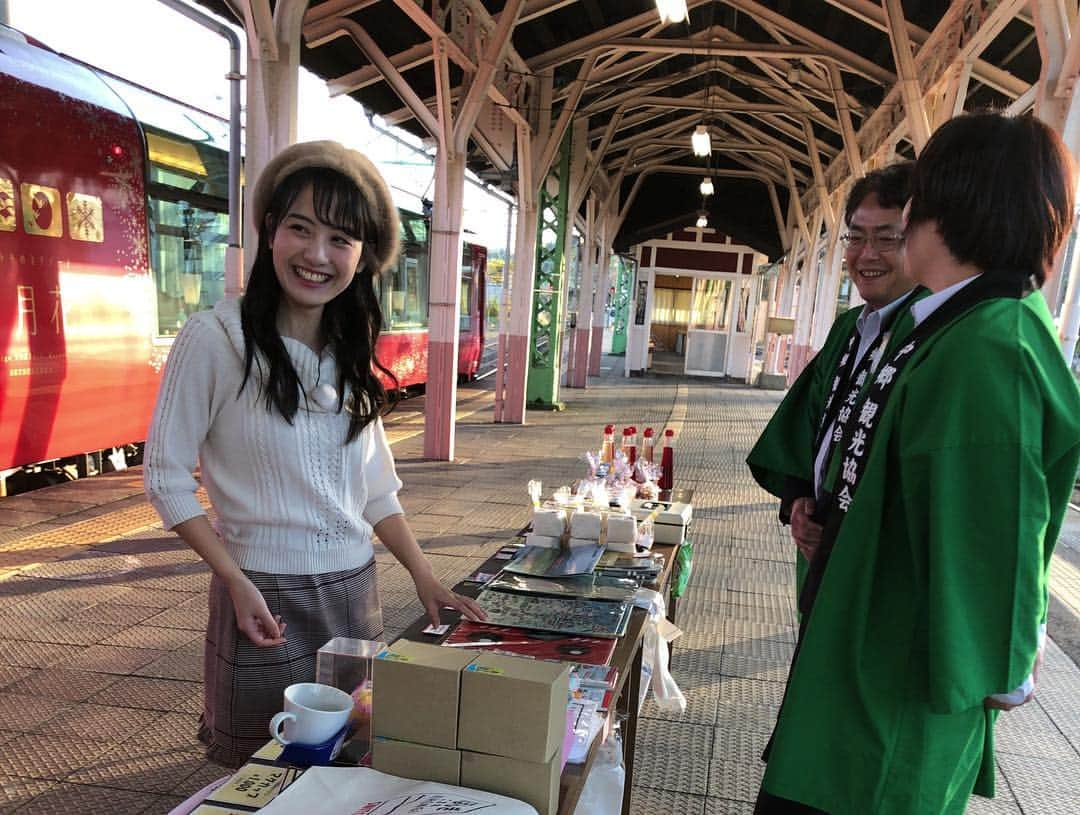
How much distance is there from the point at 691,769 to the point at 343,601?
1902mm

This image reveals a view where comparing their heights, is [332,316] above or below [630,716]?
above

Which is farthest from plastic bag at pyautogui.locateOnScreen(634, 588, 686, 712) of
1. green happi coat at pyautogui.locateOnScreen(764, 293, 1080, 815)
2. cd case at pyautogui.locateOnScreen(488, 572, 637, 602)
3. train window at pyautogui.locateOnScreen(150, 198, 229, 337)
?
train window at pyautogui.locateOnScreen(150, 198, 229, 337)

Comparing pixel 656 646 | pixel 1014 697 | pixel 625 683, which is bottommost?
pixel 656 646

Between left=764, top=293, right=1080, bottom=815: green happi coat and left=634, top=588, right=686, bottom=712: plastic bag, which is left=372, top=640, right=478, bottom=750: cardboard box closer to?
left=764, top=293, right=1080, bottom=815: green happi coat

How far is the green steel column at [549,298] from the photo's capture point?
12.5 m

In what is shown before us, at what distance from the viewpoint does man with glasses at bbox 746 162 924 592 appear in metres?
2.15

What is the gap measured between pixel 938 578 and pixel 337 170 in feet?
4.53

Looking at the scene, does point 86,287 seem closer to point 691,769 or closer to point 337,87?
point 337,87

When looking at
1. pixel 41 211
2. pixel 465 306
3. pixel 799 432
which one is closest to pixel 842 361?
pixel 799 432

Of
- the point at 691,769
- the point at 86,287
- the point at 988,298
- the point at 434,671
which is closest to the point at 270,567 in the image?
the point at 434,671

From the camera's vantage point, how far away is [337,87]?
8.65m

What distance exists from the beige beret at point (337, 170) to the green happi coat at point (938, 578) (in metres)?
1.13

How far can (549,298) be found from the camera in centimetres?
1275

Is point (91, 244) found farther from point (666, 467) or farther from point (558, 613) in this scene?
point (558, 613)
